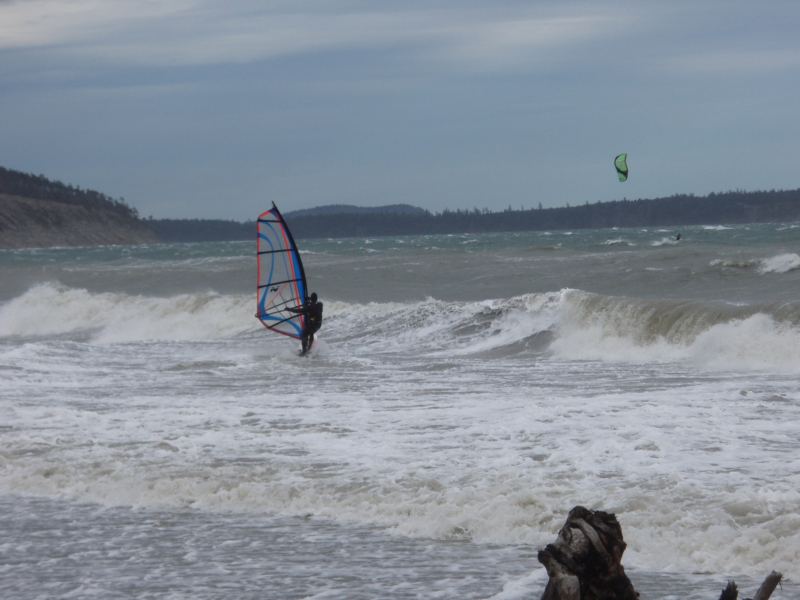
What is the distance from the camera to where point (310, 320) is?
61.8 feet

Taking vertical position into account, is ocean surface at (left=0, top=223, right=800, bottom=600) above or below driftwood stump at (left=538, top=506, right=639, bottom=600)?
below

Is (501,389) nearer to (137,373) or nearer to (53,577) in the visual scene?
(137,373)

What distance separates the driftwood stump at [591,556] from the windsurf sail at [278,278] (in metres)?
14.4

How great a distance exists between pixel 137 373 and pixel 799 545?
10977mm

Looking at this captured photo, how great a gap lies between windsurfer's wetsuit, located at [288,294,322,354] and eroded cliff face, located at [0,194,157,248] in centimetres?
11812

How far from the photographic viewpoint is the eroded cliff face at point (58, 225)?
449 ft

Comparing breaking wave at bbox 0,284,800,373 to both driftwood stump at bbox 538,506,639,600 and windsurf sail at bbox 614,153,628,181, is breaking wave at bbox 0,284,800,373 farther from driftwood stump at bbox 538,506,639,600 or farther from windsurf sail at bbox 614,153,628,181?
driftwood stump at bbox 538,506,639,600

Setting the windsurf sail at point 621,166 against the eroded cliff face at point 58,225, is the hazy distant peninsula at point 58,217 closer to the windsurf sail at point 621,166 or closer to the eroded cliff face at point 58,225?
the eroded cliff face at point 58,225

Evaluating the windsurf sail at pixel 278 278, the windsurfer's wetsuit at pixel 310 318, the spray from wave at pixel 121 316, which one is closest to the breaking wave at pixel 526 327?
the spray from wave at pixel 121 316

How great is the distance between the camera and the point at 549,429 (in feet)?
33.1

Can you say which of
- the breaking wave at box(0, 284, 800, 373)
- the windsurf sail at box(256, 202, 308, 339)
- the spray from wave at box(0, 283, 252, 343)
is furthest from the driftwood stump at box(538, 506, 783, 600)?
the spray from wave at box(0, 283, 252, 343)

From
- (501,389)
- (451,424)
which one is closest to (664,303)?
(501,389)

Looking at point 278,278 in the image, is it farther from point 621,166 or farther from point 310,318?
point 621,166

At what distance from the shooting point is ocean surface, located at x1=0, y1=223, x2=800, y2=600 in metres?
6.69
